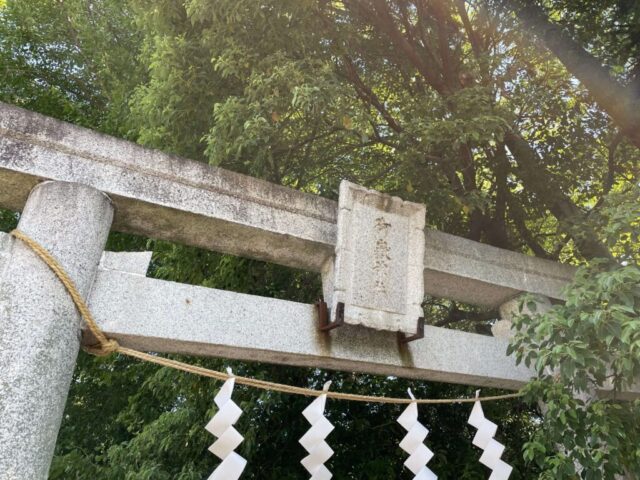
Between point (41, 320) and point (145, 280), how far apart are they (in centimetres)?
55

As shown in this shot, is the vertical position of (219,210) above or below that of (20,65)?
below

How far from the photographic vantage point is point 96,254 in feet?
9.66

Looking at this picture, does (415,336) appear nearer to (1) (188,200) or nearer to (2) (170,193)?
Result: (1) (188,200)

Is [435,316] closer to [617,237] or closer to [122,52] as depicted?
[617,237]

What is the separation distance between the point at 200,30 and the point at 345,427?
161 inches

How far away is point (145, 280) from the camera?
2977mm

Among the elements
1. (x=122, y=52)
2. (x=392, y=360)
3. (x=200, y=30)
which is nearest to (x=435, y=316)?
(x=392, y=360)

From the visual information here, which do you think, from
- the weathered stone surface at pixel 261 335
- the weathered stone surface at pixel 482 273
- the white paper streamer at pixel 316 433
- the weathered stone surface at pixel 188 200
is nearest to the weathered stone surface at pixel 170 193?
the weathered stone surface at pixel 188 200

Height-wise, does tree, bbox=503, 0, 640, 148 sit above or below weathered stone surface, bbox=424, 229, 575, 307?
above

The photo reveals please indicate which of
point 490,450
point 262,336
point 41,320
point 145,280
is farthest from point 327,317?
point 41,320

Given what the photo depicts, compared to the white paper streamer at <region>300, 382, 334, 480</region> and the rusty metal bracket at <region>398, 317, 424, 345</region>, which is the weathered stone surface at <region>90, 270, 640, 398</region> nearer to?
the rusty metal bracket at <region>398, 317, 424, 345</region>

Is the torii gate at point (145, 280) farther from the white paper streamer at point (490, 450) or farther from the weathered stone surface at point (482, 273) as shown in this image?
the white paper streamer at point (490, 450)

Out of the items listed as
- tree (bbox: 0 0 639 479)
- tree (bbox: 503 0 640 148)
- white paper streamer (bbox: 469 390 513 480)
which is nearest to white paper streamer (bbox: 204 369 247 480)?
white paper streamer (bbox: 469 390 513 480)

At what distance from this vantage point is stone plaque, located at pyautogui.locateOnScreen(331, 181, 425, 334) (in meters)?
3.39
